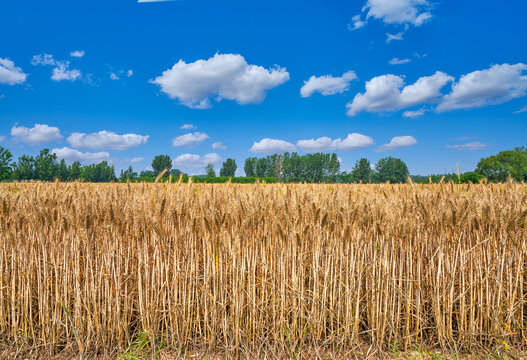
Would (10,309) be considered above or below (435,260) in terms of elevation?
below

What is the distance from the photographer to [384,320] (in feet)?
7.72

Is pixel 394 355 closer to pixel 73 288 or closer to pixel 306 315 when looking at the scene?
pixel 306 315

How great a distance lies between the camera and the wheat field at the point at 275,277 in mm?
2338

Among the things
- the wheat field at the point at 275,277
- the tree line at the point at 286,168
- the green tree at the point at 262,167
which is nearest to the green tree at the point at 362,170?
the tree line at the point at 286,168

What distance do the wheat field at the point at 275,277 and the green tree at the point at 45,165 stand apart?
259 ft

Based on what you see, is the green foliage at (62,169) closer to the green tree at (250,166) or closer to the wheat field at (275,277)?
the green tree at (250,166)

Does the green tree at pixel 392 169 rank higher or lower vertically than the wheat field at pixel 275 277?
higher

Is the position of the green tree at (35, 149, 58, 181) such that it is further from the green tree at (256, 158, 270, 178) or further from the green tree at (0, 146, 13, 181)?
the green tree at (256, 158, 270, 178)

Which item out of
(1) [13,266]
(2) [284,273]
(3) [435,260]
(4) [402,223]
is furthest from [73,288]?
(3) [435,260]

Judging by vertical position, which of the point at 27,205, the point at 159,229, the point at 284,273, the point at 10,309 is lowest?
the point at 10,309

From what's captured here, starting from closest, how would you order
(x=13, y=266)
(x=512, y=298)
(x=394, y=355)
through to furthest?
(x=394, y=355)
(x=512, y=298)
(x=13, y=266)

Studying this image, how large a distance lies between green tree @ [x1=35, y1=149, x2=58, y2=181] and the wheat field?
79.0 metres

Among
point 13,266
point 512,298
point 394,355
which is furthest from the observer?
point 13,266

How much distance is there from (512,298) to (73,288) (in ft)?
12.1
